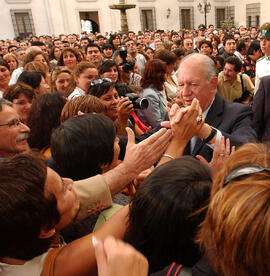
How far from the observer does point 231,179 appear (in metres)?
0.69

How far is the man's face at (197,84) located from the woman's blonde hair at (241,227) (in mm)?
1163

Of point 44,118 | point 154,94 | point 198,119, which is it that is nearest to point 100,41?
point 154,94

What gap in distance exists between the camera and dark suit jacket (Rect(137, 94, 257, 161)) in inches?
65.5

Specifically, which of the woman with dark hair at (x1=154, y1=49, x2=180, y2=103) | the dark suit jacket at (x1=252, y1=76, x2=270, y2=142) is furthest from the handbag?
the dark suit jacket at (x1=252, y1=76, x2=270, y2=142)

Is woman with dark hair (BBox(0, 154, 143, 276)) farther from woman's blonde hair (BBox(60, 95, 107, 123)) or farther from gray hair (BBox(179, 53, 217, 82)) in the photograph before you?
gray hair (BBox(179, 53, 217, 82))

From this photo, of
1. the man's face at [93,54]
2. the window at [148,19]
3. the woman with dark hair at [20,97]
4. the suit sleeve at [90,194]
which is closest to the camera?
the suit sleeve at [90,194]

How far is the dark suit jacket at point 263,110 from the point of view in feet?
7.27

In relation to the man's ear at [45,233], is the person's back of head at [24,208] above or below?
above

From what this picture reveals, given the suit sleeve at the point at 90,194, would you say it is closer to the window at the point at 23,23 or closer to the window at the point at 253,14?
the window at the point at 23,23

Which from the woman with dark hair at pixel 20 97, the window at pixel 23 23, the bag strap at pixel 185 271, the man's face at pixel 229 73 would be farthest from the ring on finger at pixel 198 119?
the window at pixel 23 23

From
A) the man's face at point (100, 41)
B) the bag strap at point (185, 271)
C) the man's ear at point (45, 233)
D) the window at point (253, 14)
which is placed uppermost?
the window at point (253, 14)

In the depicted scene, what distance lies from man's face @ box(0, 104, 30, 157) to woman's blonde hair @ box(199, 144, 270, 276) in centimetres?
156

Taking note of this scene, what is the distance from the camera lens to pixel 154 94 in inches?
125

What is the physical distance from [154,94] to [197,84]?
53.7 inches
